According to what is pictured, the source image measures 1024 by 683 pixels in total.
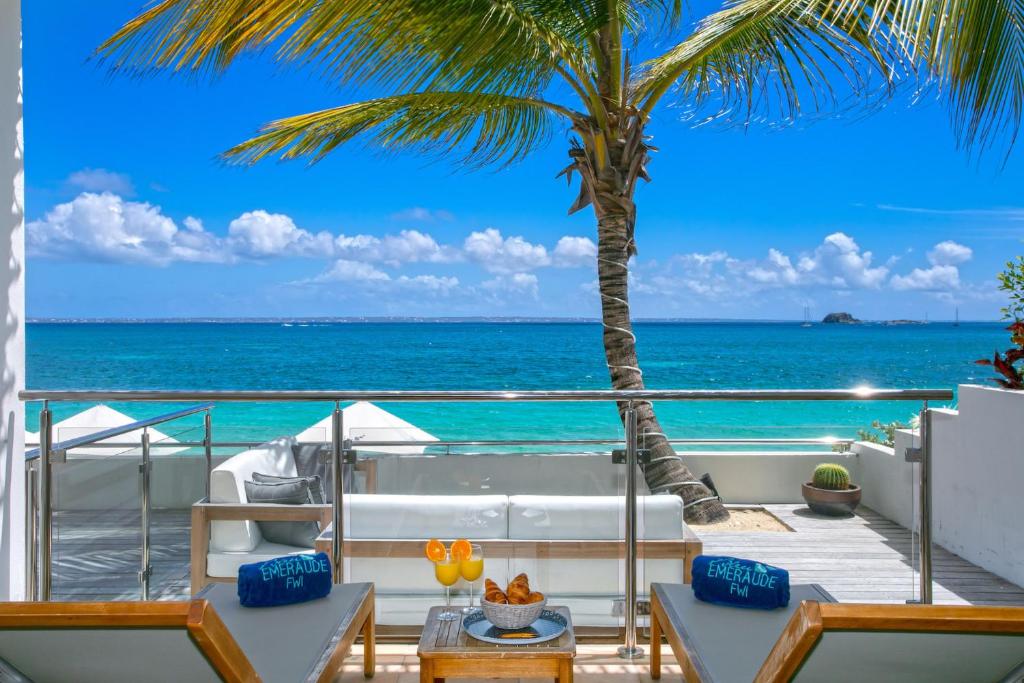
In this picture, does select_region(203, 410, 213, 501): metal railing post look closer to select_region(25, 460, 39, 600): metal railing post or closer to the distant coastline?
select_region(25, 460, 39, 600): metal railing post

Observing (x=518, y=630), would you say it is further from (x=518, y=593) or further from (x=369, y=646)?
(x=369, y=646)

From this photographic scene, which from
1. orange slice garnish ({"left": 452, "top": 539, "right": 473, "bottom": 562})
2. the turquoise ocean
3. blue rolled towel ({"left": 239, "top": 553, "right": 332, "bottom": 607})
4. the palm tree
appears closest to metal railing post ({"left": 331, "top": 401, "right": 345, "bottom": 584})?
blue rolled towel ({"left": 239, "top": 553, "right": 332, "bottom": 607})

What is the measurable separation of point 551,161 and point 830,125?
469 inches

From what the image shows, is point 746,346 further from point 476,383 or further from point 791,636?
point 791,636

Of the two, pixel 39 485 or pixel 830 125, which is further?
pixel 830 125

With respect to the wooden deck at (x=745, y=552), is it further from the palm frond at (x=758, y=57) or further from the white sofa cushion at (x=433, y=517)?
the palm frond at (x=758, y=57)

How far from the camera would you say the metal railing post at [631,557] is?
3.00m

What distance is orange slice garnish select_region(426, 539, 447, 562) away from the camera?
2695 mm

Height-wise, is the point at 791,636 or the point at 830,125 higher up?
the point at 830,125

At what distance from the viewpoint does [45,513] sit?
126 inches

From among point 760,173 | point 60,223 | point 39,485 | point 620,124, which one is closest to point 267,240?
point 60,223

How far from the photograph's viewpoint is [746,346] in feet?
119

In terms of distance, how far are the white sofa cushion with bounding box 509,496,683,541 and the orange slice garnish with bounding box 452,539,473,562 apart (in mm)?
253

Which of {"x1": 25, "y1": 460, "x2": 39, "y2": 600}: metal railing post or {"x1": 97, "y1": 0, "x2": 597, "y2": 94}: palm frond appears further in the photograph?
{"x1": 97, "y1": 0, "x2": 597, "y2": 94}: palm frond
